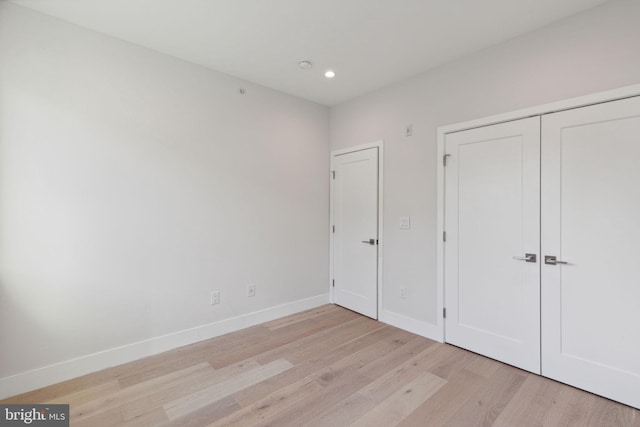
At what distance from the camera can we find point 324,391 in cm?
209

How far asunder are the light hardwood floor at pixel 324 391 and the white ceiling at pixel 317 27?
2.77 metres

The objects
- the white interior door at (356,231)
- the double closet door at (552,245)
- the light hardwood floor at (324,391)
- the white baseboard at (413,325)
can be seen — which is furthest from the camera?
the white interior door at (356,231)

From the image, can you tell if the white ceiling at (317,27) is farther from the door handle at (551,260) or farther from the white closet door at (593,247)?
the door handle at (551,260)

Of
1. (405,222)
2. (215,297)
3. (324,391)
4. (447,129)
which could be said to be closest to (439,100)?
(447,129)

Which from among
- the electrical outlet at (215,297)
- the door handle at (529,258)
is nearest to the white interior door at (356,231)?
the door handle at (529,258)

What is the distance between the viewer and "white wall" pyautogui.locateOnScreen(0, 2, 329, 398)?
6.83ft

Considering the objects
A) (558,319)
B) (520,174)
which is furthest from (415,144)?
(558,319)

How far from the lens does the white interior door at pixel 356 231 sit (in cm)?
351

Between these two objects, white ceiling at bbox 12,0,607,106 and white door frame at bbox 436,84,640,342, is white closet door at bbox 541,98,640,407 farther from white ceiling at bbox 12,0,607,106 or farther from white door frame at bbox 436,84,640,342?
white ceiling at bbox 12,0,607,106

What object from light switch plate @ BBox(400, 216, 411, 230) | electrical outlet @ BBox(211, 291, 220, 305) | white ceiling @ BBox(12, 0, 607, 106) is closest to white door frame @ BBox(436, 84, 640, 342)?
light switch plate @ BBox(400, 216, 411, 230)

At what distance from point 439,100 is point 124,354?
376 cm

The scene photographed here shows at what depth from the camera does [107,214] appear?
2406 mm

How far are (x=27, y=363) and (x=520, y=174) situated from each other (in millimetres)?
4072

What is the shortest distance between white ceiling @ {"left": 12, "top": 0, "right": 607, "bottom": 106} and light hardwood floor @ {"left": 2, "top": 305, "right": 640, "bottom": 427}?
9.10 ft
